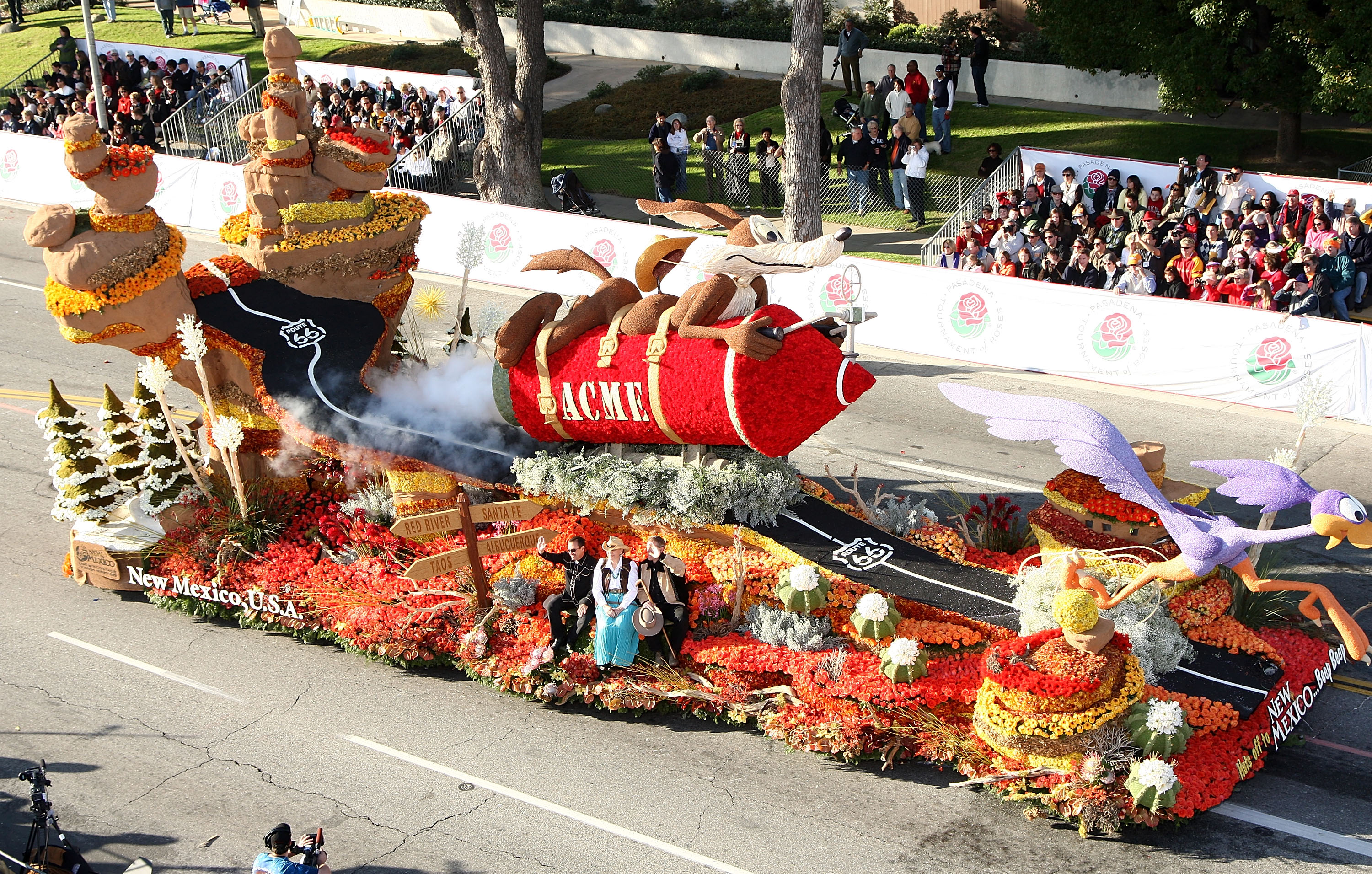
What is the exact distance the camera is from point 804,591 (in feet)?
38.9

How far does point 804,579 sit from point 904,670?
50.5 inches

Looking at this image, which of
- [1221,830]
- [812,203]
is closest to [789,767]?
[1221,830]

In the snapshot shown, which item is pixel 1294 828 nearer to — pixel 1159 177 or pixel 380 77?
pixel 1159 177

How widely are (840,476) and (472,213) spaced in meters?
11.4

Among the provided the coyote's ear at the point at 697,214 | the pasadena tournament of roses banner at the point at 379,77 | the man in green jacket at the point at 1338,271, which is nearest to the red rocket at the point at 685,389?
the coyote's ear at the point at 697,214

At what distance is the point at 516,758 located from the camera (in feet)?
38.3

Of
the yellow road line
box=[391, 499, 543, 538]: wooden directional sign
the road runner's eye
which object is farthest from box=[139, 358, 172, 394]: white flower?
the road runner's eye

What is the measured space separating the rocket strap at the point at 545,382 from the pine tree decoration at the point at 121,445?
486cm

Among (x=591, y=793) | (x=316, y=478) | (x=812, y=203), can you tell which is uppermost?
(x=812, y=203)

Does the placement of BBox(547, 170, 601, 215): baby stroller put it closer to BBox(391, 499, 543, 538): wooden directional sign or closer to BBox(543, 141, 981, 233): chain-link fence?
BBox(543, 141, 981, 233): chain-link fence

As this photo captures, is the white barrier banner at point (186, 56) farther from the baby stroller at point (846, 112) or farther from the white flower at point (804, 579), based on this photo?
the white flower at point (804, 579)

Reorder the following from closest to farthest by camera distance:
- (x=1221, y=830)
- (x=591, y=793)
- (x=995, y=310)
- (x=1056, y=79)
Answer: (x=1221, y=830) < (x=591, y=793) < (x=995, y=310) < (x=1056, y=79)

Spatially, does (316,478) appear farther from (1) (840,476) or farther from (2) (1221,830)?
(2) (1221,830)

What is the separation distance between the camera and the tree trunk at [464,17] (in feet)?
95.7
